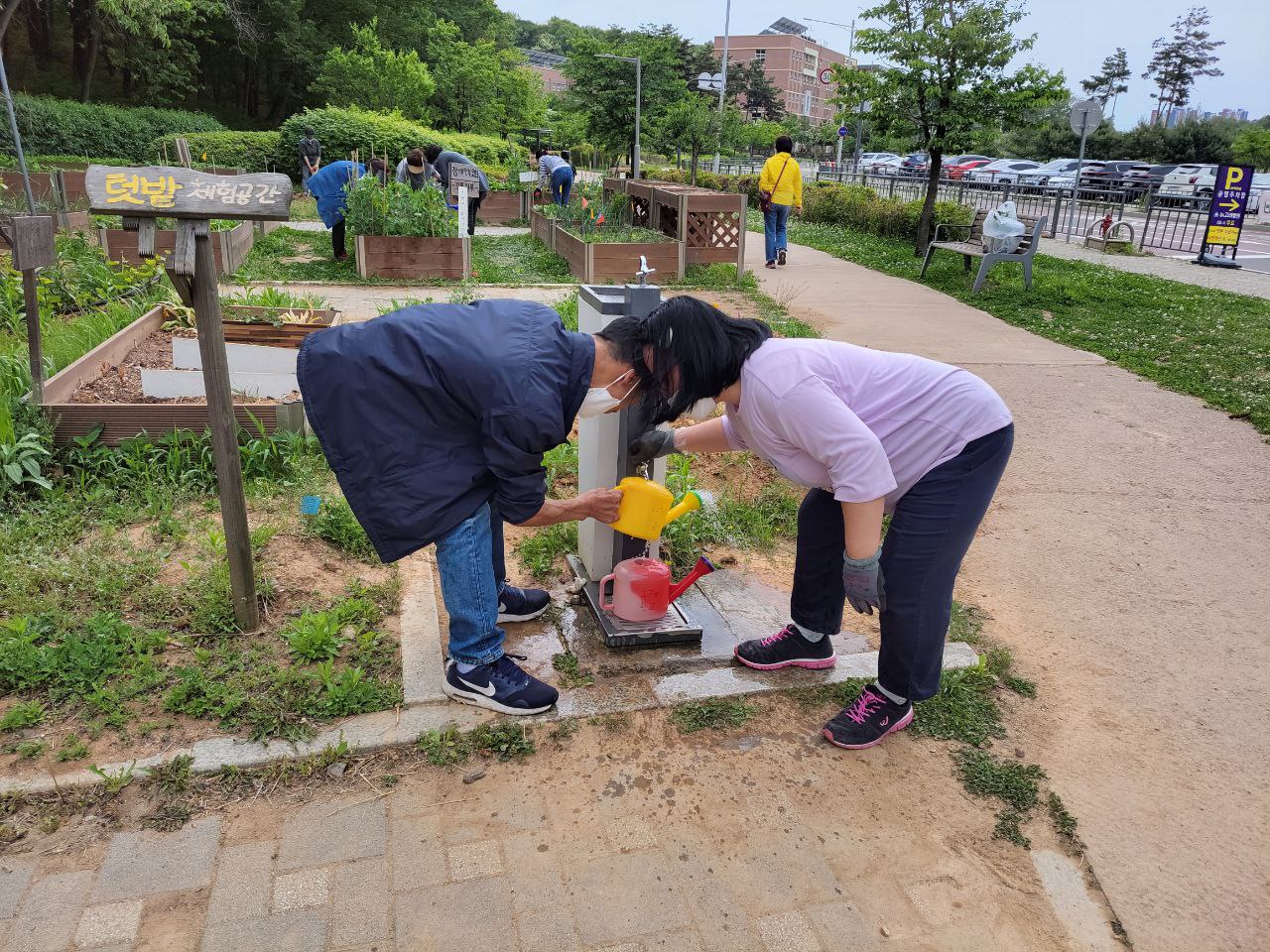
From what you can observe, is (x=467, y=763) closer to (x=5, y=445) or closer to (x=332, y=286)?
(x=5, y=445)

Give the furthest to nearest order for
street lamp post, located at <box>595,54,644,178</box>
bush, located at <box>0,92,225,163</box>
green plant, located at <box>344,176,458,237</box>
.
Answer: street lamp post, located at <box>595,54,644,178</box>
bush, located at <box>0,92,225,163</box>
green plant, located at <box>344,176,458,237</box>

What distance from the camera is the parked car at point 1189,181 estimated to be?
2200cm

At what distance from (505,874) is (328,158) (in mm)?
19228

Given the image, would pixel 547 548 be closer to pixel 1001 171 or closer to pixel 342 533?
pixel 342 533

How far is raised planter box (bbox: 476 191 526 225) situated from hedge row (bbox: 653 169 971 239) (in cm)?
421

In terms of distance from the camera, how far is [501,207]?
53.4ft

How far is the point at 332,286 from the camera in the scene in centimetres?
884

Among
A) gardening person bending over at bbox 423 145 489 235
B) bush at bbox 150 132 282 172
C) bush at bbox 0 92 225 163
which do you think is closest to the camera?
gardening person bending over at bbox 423 145 489 235

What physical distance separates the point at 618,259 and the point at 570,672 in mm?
7426

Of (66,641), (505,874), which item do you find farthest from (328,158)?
(505,874)

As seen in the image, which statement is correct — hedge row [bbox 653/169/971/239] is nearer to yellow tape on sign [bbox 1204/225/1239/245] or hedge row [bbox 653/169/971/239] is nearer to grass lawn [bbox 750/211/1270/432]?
grass lawn [bbox 750/211/1270/432]

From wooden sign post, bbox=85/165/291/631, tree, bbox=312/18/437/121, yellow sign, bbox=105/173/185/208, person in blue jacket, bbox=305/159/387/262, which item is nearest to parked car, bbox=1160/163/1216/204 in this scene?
tree, bbox=312/18/437/121

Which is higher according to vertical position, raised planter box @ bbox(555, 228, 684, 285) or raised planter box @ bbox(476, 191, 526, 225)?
raised planter box @ bbox(476, 191, 526, 225)

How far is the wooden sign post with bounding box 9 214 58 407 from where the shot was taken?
12.6 ft
